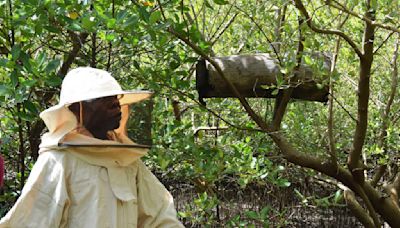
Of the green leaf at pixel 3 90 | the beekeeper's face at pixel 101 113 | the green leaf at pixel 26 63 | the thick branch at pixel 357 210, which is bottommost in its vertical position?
the thick branch at pixel 357 210

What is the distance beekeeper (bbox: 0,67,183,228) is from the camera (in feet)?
5.98

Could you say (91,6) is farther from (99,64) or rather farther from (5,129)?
(5,129)

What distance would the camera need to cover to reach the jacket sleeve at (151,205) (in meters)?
2.08

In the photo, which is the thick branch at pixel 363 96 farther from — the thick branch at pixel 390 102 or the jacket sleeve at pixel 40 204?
the jacket sleeve at pixel 40 204

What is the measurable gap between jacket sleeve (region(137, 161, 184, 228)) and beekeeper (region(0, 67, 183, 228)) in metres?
0.01

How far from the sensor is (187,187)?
5875mm

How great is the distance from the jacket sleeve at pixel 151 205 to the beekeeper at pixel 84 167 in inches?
0.6

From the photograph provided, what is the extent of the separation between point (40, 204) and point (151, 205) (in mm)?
419

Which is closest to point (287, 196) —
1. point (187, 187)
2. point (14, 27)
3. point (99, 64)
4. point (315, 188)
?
point (315, 188)

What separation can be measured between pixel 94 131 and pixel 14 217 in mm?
369

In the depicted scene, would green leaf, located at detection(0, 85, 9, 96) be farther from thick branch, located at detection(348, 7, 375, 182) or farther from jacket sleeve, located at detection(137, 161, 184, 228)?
thick branch, located at detection(348, 7, 375, 182)

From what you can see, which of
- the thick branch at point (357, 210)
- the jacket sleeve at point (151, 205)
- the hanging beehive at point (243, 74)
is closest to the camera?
the jacket sleeve at point (151, 205)

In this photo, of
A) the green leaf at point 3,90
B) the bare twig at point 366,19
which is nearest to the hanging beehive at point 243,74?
the bare twig at point 366,19

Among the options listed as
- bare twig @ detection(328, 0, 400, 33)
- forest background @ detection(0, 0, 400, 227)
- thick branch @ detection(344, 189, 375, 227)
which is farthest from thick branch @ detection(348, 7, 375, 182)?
thick branch @ detection(344, 189, 375, 227)
